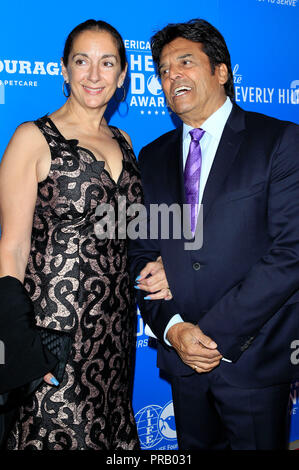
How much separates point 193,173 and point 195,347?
71 cm

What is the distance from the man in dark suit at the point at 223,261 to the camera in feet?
5.89

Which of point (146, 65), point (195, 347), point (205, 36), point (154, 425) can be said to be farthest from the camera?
point (154, 425)

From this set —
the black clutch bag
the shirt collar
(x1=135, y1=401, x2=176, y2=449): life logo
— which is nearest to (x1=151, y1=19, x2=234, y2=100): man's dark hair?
the shirt collar

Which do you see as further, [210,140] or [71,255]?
[210,140]

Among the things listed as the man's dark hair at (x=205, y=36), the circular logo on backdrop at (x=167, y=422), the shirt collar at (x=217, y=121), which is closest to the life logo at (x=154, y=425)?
the circular logo on backdrop at (x=167, y=422)

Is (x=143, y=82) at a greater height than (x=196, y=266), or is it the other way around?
(x=143, y=82)

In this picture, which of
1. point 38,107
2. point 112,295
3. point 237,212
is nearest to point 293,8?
point 38,107

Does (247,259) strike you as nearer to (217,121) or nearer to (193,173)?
(193,173)

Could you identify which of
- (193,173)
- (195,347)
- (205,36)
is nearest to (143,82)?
(205,36)

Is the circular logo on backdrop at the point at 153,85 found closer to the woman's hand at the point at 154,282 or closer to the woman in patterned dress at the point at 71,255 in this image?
the woman in patterned dress at the point at 71,255

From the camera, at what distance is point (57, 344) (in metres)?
1.86

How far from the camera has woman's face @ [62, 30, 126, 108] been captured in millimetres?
2031

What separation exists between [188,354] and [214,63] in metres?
1.27

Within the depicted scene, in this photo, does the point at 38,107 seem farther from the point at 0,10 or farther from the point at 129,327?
the point at 129,327
